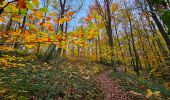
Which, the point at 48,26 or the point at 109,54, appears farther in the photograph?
the point at 109,54

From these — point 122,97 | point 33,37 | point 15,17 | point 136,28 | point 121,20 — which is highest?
point 121,20

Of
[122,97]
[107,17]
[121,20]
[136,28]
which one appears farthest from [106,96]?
[121,20]

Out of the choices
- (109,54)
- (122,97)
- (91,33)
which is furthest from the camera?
(109,54)

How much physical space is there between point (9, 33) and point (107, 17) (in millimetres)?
20084

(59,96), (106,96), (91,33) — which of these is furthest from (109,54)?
(91,33)

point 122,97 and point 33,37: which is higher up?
point 33,37

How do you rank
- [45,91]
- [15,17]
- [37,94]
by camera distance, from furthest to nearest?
[45,91]
[37,94]
[15,17]

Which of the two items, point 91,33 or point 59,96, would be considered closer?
point 91,33

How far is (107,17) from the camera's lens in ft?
72.9

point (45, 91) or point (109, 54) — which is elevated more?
point (109, 54)

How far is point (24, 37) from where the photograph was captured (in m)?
2.83

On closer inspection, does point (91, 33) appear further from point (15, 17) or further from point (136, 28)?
point (136, 28)

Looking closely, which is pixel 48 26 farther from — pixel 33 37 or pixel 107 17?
pixel 107 17

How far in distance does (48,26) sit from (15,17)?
45 centimetres
